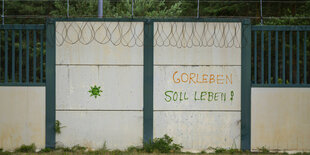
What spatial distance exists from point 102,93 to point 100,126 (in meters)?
0.66

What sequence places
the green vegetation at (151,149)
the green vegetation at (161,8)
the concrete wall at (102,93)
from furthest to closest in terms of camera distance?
the green vegetation at (161,8)
the concrete wall at (102,93)
the green vegetation at (151,149)

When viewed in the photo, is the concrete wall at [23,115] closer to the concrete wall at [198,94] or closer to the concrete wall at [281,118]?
the concrete wall at [198,94]

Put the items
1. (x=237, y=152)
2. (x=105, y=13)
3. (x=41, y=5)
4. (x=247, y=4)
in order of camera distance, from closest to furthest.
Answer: (x=237, y=152), (x=105, y=13), (x=247, y=4), (x=41, y=5)

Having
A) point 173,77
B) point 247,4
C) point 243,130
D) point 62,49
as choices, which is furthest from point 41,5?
point 243,130

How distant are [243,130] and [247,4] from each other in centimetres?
984

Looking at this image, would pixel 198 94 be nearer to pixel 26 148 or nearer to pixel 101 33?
pixel 101 33

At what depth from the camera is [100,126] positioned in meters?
6.53

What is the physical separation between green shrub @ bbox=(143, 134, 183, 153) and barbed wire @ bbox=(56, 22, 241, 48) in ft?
6.18

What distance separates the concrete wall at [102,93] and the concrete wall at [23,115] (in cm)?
36

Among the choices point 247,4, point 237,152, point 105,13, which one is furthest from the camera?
point 247,4

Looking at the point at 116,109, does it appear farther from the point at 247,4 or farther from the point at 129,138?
the point at 247,4

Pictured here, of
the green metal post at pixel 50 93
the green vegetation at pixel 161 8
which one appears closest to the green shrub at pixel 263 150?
the green metal post at pixel 50 93

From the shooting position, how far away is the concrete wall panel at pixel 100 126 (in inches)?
257

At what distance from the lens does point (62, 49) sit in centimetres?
654
